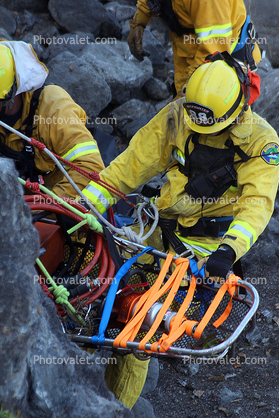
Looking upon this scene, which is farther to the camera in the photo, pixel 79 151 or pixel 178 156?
pixel 79 151

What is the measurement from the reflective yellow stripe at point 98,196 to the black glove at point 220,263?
861 mm

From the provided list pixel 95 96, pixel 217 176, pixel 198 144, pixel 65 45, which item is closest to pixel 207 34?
pixel 198 144

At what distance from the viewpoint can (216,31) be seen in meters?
3.64

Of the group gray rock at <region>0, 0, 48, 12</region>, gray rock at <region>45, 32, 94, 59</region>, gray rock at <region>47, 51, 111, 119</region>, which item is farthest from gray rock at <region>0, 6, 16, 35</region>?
gray rock at <region>47, 51, 111, 119</region>

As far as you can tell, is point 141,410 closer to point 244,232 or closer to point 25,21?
point 244,232

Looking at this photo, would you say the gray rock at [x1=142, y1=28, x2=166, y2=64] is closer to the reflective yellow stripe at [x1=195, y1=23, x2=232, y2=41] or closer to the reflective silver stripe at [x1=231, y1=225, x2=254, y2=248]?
the reflective yellow stripe at [x1=195, y1=23, x2=232, y2=41]

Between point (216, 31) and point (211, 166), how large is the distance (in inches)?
63.1

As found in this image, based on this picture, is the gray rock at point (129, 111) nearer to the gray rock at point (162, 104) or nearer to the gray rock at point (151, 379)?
the gray rock at point (162, 104)

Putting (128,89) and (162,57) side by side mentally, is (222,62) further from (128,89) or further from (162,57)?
(162,57)

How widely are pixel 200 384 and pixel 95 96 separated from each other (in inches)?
161

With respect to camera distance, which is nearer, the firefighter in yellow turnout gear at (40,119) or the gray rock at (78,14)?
the firefighter in yellow turnout gear at (40,119)

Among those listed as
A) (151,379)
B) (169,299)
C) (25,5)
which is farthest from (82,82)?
(169,299)

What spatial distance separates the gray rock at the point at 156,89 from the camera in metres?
6.78

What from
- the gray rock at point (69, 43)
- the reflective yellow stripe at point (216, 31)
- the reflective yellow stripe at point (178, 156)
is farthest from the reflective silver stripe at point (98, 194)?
the gray rock at point (69, 43)
